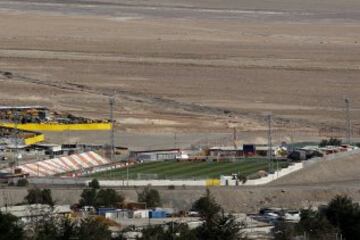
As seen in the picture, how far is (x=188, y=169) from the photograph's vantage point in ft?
137

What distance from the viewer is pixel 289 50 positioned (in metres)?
81.6

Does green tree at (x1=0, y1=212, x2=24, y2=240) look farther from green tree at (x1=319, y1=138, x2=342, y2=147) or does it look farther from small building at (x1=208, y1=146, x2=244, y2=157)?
green tree at (x1=319, y1=138, x2=342, y2=147)

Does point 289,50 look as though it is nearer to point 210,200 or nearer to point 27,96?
point 27,96

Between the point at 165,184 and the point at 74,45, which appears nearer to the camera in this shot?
the point at 165,184

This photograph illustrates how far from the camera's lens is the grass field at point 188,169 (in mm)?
40062

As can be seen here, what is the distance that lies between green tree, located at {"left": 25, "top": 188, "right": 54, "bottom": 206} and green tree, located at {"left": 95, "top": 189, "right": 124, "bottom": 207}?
0.97m

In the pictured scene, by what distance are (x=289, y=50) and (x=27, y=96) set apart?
24355 millimetres

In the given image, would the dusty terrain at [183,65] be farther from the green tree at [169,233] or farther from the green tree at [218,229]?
the green tree at [218,229]

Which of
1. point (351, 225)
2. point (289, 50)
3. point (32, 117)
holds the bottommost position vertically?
point (351, 225)

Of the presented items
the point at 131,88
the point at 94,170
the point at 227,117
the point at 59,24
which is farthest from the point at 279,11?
the point at 94,170

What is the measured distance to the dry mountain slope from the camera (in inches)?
1597

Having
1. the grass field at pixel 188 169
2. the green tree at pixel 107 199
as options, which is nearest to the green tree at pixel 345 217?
the green tree at pixel 107 199

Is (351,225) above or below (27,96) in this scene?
below

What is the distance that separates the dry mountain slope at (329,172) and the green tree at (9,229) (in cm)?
1332
